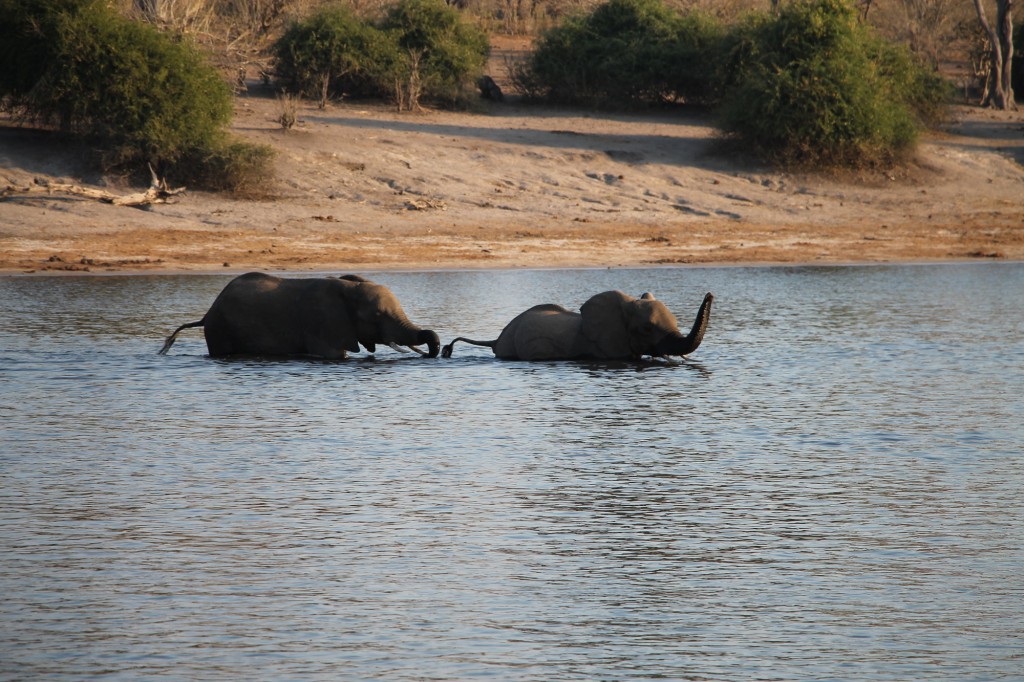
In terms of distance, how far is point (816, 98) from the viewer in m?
29.2

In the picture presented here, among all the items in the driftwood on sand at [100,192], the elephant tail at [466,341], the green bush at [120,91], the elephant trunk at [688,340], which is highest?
the green bush at [120,91]

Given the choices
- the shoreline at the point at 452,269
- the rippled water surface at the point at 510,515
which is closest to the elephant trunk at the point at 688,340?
the rippled water surface at the point at 510,515

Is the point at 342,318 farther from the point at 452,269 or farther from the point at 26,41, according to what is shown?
the point at 26,41

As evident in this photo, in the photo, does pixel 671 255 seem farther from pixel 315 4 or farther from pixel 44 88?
pixel 315 4

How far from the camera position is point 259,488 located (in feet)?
25.3

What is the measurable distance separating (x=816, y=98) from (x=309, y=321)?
61.7 feet

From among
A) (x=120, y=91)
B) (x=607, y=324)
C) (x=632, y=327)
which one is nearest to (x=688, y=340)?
(x=632, y=327)

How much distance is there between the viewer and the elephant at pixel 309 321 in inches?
505

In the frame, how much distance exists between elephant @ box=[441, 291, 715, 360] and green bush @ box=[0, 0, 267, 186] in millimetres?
12095

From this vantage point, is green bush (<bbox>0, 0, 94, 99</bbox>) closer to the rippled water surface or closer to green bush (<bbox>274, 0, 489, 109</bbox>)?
green bush (<bbox>274, 0, 489, 109</bbox>)

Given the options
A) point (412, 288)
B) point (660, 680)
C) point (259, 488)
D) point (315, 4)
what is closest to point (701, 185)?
point (412, 288)

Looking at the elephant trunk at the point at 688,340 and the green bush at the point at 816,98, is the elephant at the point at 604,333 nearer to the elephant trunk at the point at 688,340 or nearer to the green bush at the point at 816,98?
the elephant trunk at the point at 688,340

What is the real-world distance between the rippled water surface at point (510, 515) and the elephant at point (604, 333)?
0.23 meters

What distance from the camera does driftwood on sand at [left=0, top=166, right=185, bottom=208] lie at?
22.0m
